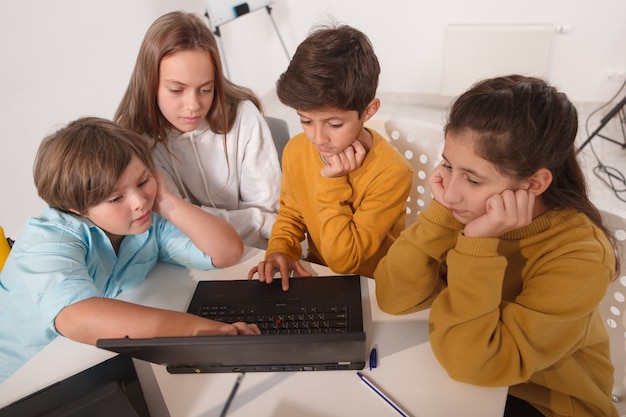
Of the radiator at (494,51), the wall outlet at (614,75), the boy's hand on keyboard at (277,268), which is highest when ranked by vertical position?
the boy's hand on keyboard at (277,268)

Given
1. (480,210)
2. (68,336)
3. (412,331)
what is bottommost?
(412,331)

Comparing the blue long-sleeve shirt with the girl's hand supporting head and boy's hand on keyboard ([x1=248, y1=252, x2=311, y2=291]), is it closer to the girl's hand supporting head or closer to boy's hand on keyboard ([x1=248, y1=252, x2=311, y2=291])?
boy's hand on keyboard ([x1=248, y1=252, x2=311, y2=291])

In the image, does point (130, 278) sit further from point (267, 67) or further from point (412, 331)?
point (267, 67)

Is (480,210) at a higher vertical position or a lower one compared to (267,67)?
higher

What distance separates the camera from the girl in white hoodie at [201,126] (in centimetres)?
132

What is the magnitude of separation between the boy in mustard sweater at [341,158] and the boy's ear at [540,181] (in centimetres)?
35

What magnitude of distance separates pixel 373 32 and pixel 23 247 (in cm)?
318

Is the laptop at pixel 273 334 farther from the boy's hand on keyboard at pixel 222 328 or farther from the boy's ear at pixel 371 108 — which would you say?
the boy's ear at pixel 371 108

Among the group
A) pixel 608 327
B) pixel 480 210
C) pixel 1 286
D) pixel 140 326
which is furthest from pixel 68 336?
pixel 608 327

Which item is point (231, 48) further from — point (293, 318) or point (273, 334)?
point (273, 334)

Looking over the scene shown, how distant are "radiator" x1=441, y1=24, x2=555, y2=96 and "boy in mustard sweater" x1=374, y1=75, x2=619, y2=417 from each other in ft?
8.11

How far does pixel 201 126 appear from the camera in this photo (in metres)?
1.49

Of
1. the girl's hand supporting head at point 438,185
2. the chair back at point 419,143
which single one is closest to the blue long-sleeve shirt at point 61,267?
the girl's hand supporting head at point 438,185

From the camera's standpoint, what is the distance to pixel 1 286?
3.53 feet
